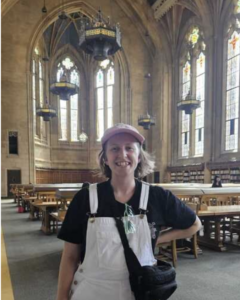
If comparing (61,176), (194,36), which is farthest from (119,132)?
(61,176)

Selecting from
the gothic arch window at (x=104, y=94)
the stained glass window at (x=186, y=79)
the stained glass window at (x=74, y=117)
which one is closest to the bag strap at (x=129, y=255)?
the stained glass window at (x=186, y=79)

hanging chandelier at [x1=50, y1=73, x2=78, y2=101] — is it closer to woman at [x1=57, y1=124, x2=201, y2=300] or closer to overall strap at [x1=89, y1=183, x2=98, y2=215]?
woman at [x1=57, y1=124, x2=201, y2=300]

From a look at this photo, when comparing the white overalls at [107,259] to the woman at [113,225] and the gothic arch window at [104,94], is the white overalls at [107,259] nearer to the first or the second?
the woman at [113,225]

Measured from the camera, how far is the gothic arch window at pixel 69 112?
63.0 ft

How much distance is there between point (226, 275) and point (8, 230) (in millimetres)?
4597

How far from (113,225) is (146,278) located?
223mm

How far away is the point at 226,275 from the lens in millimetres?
3109

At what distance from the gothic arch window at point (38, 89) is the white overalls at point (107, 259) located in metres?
16.4

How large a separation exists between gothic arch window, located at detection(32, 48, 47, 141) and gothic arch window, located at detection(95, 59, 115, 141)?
394 centimetres

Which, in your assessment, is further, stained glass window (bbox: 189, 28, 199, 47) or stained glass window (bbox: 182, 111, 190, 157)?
stained glass window (bbox: 182, 111, 190, 157)

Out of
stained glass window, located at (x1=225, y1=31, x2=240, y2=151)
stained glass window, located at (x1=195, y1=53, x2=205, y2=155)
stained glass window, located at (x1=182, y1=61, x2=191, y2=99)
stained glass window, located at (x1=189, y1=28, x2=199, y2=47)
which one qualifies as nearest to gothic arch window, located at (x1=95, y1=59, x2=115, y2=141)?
stained glass window, located at (x1=182, y1=61, x2=191, y2=99)

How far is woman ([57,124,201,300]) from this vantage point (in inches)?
39.1

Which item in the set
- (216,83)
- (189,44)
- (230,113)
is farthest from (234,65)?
(189,44)

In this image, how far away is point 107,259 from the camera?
99cm
